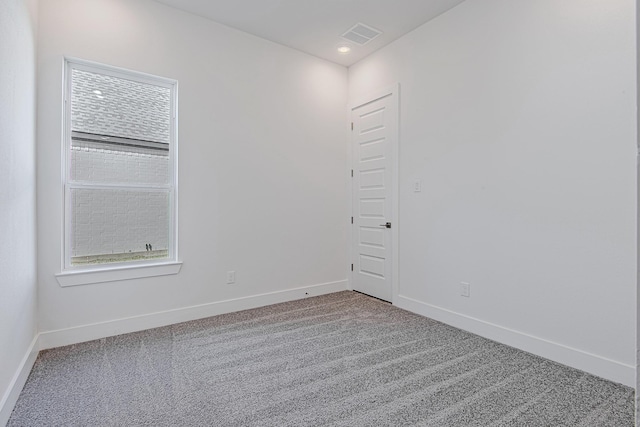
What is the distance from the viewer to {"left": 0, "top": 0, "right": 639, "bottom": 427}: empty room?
1.91 m

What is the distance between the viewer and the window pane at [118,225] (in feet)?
8.91

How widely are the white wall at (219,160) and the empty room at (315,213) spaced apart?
20 mm

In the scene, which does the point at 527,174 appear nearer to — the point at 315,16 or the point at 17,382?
the point at 315,16

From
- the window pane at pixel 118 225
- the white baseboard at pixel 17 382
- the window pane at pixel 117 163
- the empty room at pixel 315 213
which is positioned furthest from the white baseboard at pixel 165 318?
the window pane at pixel 117 163

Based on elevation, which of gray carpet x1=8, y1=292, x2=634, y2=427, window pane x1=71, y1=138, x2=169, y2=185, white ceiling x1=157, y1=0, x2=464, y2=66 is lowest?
gray carpet x1=8, y1=292, x2=634, y2=427

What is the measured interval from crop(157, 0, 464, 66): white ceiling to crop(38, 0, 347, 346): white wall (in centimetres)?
16

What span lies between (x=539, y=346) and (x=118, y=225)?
3587mm

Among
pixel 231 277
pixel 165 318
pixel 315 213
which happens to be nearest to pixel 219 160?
pixel 231 277

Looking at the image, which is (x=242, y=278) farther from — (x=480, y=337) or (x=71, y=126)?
(x=480, y=337)

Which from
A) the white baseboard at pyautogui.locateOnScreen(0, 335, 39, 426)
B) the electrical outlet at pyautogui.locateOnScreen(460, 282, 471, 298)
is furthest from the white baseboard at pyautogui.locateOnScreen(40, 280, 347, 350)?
the electrical outlet at pyautogui.locateOnScreen(460, 282, 471, 298)

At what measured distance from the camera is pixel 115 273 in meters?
2.77

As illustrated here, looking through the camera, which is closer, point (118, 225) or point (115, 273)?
point (115, 273)

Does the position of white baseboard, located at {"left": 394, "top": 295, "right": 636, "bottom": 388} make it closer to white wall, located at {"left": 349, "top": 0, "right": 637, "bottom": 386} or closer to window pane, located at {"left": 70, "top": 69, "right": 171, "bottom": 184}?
white wall, located at {"left": 349, "top": 0, "right": 637, "bottom": 386}

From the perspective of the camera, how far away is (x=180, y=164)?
3078 mm
